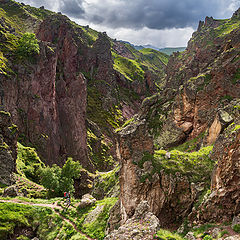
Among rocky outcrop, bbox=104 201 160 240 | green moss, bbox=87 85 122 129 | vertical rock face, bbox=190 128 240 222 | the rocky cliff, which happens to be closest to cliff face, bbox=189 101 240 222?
vertical rock face, bbox=190 128 240 222

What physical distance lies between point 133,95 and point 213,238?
135097 mm

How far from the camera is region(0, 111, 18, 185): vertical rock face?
37.6m

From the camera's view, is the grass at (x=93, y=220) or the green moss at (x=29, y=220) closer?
the grass at (x=93, y=220)

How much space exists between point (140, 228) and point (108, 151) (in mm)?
72810

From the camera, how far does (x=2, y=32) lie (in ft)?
220

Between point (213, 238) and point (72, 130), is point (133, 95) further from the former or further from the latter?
point (213, 238)

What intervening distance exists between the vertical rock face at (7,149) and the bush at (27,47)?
34199 mm

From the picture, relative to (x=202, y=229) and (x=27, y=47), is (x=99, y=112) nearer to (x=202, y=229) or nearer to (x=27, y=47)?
(x=27, y=47)

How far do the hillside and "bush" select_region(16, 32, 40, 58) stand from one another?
1.28 feet

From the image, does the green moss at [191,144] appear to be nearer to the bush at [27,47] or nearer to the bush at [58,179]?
the bush at [58,179]

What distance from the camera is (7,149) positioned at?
131 feet

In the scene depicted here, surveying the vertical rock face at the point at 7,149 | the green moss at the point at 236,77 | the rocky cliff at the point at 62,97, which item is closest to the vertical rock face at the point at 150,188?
the vertical rock face at the point at 7,149

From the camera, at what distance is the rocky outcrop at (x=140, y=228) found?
13.4 metres

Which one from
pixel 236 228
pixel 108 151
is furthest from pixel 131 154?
pixel 108 151
